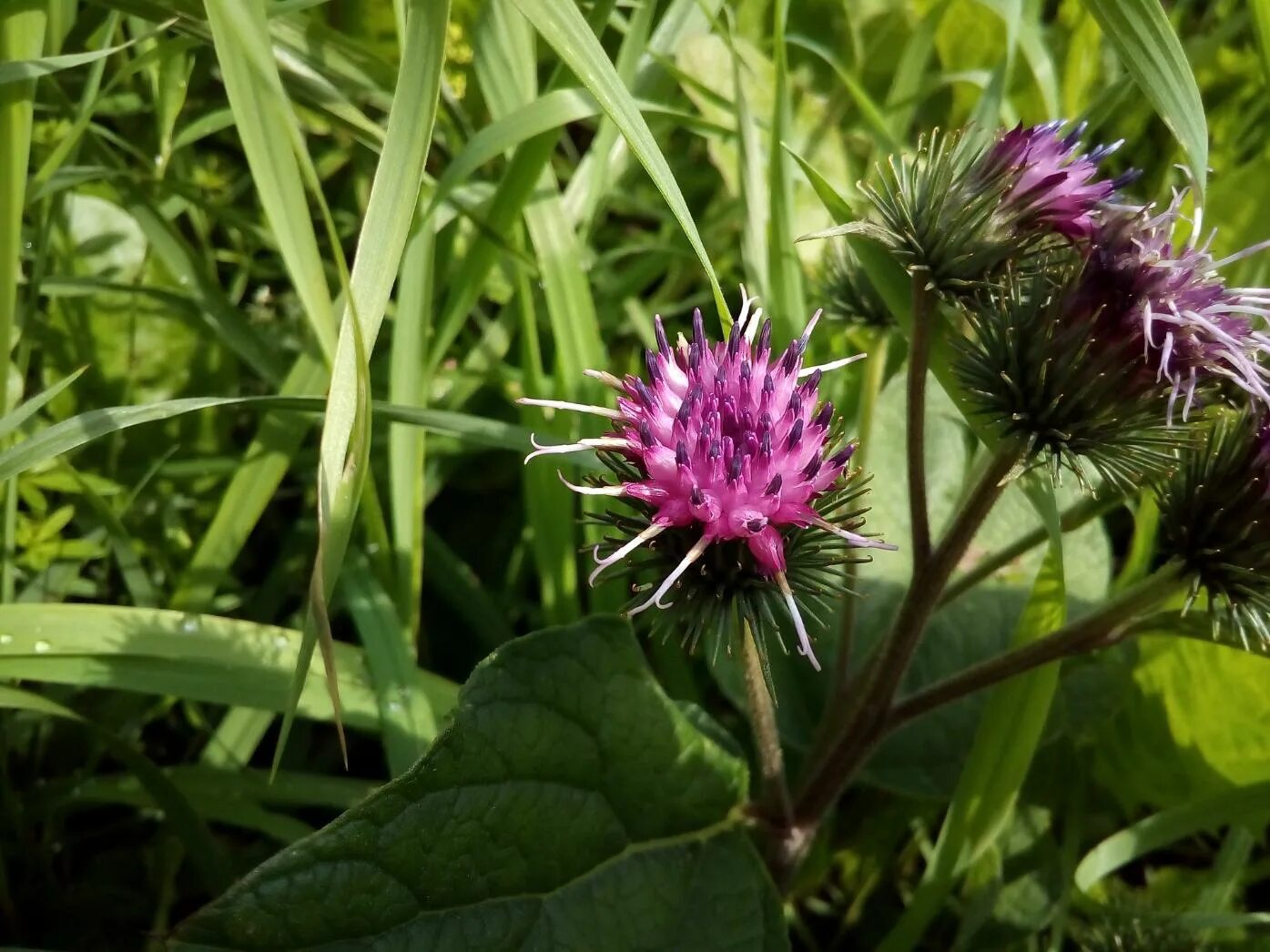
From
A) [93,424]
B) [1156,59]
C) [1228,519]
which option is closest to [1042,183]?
[1156,59]

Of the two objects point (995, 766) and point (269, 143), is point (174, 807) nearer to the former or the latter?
point (269, 143)

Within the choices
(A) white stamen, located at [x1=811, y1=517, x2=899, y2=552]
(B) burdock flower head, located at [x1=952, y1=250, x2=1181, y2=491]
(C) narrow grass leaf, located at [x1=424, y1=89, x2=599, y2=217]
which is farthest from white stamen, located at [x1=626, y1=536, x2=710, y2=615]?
(C) narrow grass leaf, located at [x1=424, y1=89, x2=599, y2=217]

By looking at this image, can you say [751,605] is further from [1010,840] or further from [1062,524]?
[1010,840]

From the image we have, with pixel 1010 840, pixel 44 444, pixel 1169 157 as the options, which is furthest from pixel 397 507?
pixel 1169 157

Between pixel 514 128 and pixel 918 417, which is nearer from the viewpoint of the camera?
pixel 918 417

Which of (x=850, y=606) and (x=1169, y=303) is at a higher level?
(x=1169, y=303)
